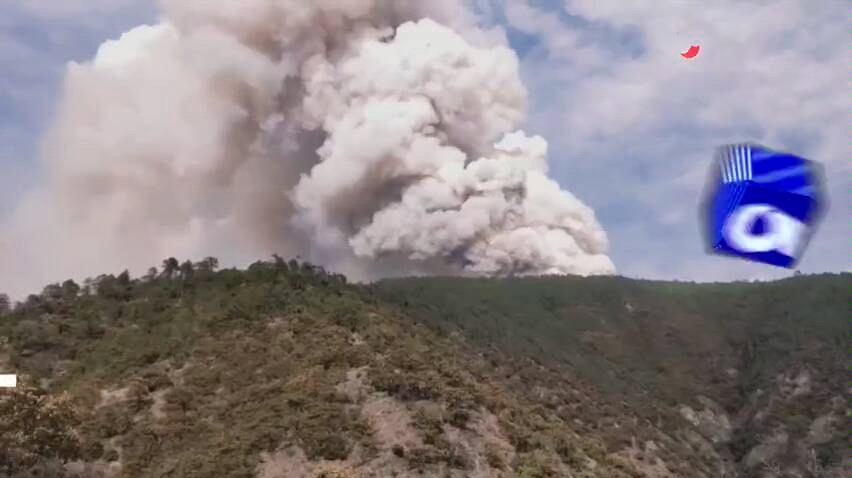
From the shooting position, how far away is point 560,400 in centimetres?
10169

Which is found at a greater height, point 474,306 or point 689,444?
point 474,306

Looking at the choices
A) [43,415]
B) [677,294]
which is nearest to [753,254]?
[43,415]

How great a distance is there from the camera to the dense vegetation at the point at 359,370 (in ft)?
194

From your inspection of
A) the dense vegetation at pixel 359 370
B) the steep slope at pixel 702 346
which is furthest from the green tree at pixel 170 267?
the steep slope at pixel 702 346

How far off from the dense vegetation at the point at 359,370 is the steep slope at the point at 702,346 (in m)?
0.45

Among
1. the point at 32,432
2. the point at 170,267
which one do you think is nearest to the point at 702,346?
the point at 170,267

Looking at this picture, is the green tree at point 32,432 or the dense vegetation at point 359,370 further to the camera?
the dense vegetation at point 359,370

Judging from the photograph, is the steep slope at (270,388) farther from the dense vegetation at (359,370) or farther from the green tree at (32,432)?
the green tree at (32,432)

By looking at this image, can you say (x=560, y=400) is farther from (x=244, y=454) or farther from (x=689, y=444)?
(x=244, y=454)

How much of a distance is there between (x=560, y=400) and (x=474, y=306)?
33.9 metres

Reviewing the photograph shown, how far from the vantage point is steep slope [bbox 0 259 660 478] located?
2286 inches

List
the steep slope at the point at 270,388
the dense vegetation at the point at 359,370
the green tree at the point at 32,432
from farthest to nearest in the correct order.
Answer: the dense vegetation at the point at 359,370 → the steep slope at the point at 270,388 → the green tree at the point at 32,432

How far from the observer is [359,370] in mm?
67750

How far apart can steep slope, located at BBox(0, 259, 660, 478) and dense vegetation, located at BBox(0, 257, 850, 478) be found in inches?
7.4
